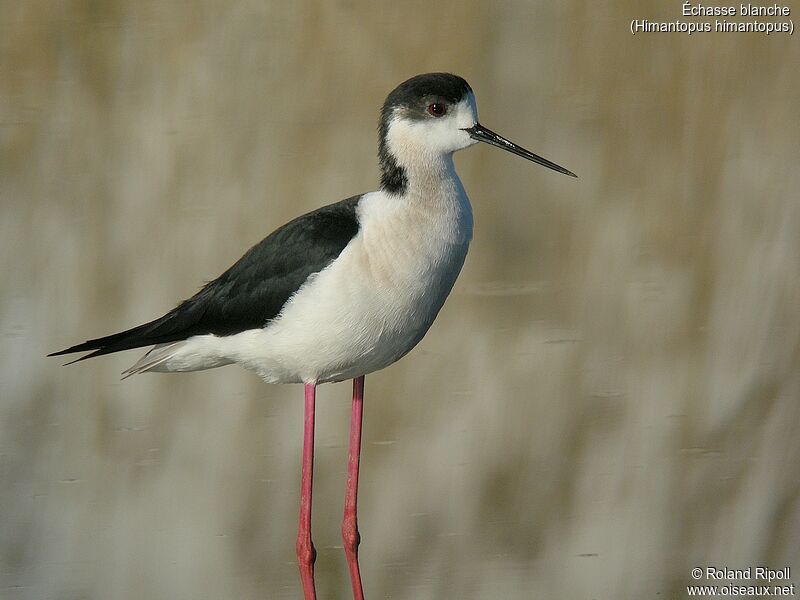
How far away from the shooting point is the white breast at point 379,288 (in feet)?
9.66

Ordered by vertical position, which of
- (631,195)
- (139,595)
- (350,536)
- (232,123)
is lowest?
(139,595)

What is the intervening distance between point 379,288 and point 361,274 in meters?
0.06

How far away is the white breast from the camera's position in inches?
116

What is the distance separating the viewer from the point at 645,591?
4219 mm

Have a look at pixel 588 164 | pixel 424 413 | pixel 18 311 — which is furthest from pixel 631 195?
pixel 18 311

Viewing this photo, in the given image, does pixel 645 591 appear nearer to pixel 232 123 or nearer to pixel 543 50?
pixel 543 50

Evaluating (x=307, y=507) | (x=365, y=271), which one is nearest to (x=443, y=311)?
(x=307, y=507)

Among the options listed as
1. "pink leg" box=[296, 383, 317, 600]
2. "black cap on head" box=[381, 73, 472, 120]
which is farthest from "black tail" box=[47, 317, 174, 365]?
"black cap on head" box=[381, 73, 472, 120]

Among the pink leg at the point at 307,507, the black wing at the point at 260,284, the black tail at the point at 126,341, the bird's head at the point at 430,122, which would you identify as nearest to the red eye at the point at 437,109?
the bird's head at the point at 430,122

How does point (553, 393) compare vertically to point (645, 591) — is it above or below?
above

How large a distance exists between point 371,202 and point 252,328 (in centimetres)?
43

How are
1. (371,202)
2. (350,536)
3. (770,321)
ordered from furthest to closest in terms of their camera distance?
1. (770,321)
2. (350,536)
3. (371,202)

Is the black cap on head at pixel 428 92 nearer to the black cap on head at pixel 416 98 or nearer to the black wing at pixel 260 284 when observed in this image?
the black cap on head at pixel 416 98

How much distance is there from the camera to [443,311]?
4.24m
